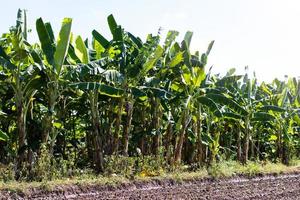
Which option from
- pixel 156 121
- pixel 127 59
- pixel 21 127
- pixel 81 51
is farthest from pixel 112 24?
pixel 21 127

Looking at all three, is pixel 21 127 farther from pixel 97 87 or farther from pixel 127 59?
pixel 127 59

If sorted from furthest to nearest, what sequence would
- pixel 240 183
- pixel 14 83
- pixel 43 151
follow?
1. pixel 240 183
2. pixel 14 83
3. pixel 43 151

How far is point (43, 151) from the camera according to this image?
8.55 meters

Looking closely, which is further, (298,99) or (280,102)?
(298,99)

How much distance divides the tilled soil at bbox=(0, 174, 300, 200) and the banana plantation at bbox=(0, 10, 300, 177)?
1.16 meters

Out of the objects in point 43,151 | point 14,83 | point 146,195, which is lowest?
point 146,195

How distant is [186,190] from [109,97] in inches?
117

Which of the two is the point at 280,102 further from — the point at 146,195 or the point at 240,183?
the point at 146,195

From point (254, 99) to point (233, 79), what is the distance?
1.61 m

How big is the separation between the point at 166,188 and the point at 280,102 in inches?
259

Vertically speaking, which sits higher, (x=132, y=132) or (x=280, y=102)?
(x=280, y=102)

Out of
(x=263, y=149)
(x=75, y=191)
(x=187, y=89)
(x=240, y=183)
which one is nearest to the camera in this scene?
(x=75, y=191)

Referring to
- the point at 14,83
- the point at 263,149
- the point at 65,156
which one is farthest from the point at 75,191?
the point at 263,149

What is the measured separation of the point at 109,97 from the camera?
34.4 ft
